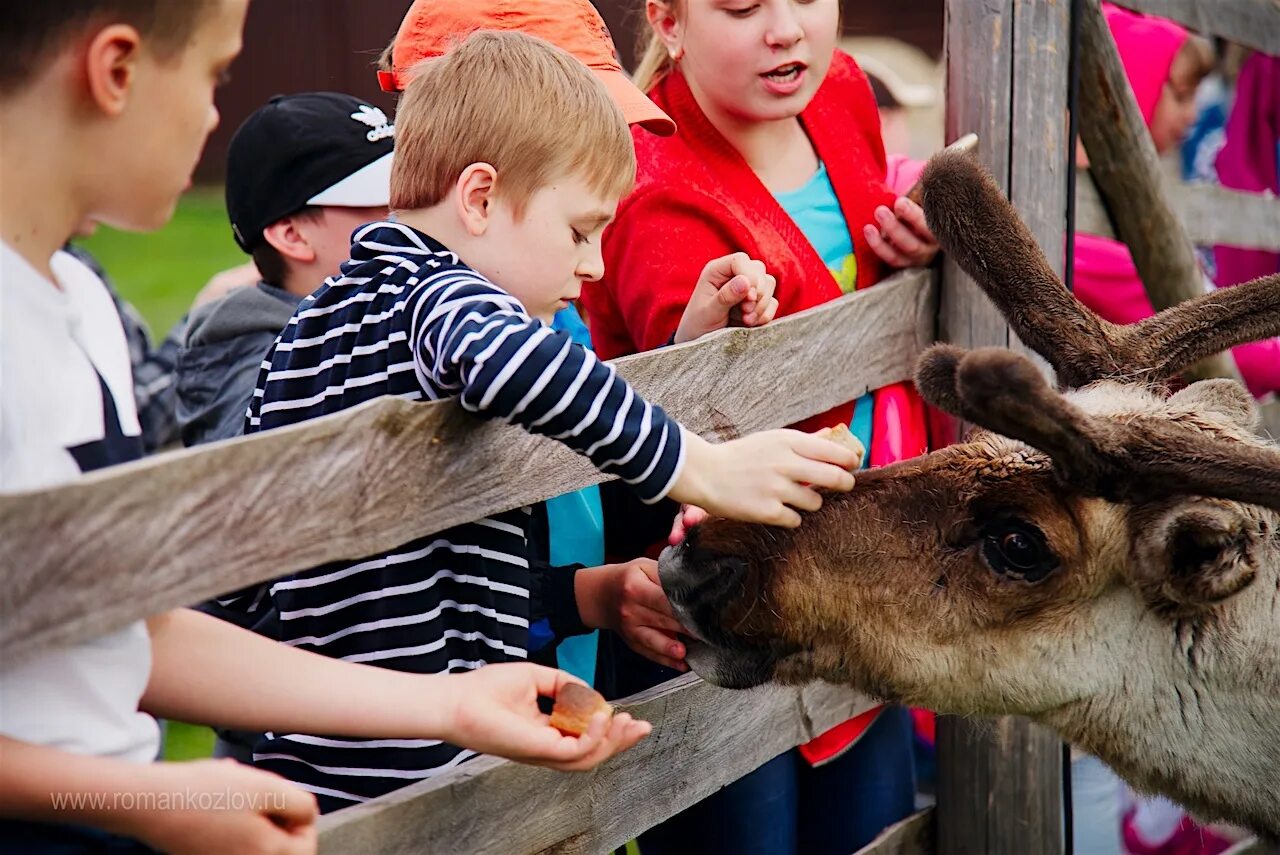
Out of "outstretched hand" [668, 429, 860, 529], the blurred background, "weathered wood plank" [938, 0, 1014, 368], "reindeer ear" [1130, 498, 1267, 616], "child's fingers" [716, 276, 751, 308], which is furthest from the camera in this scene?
the blurred background

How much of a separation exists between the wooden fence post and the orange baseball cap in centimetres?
93

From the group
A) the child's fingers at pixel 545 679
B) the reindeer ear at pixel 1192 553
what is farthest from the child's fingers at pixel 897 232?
the child's fingers at pixel 545 679

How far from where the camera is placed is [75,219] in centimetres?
148

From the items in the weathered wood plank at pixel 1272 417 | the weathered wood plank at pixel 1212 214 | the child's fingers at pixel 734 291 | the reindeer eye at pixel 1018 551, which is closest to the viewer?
the reindeer eye at pixel 1018 551

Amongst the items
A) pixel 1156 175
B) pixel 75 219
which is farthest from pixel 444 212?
pixel 1156 175

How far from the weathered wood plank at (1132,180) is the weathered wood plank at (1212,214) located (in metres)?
0.04

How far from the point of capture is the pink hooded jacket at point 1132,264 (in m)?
4.08

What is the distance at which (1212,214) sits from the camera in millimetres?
4555

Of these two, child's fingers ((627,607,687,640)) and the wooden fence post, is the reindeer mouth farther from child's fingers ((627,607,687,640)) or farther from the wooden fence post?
the wooden fence post

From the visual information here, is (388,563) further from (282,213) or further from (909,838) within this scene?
(909,838)

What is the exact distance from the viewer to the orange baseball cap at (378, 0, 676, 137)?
2.64 meters

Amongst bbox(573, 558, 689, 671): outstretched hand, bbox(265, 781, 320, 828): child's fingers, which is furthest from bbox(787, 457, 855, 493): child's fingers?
bbox(265, 781, 320, 828): child's fingers

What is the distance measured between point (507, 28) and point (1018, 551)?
54.8 inches

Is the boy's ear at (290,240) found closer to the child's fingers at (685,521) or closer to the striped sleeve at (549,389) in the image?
the child's fingers at (685,521)
